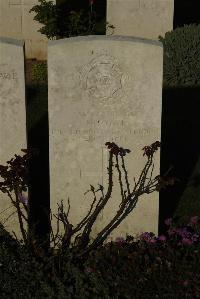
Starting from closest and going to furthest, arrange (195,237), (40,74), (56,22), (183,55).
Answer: (195,237), (183,55), (40,74), (56,22)

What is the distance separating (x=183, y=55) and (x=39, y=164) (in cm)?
395

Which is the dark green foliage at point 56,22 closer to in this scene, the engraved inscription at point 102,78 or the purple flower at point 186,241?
the engraved inscription at point 102,78

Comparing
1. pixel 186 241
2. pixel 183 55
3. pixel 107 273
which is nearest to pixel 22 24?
pixel 183 55

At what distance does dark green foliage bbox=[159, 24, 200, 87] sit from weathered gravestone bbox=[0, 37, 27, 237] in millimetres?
5423

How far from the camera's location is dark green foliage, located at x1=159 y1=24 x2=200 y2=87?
995cm

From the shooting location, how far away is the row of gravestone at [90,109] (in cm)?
471

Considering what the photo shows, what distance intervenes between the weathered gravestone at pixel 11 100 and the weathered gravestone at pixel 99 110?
0.74ft

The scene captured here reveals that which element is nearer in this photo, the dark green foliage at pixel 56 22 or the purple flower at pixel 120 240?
the purple flower at pixel 120 240

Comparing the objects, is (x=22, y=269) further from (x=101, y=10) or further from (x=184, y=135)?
(x=101, y=10)

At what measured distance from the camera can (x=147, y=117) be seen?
190 inches

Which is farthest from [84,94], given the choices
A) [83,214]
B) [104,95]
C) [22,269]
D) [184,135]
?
[184,135]

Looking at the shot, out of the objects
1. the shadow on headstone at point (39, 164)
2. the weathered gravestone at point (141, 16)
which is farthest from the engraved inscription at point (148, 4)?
the shadow on headstone at point (39, 164)

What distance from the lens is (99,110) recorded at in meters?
4.86

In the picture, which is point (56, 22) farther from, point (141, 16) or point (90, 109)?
point (90, 109)
